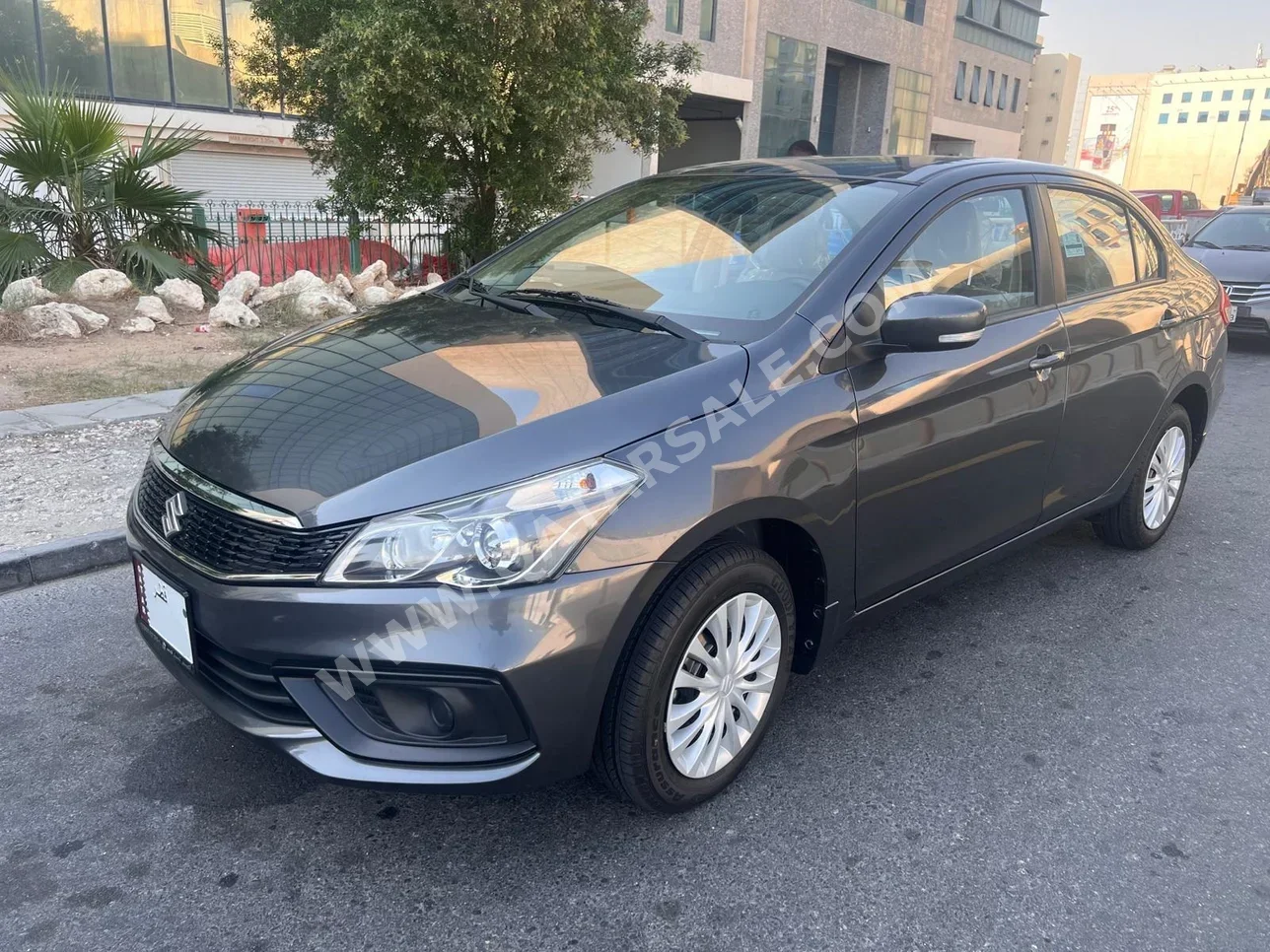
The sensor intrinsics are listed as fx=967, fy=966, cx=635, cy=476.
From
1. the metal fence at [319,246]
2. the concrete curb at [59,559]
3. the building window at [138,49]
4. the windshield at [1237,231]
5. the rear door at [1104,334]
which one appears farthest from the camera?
the building window at [138,49]

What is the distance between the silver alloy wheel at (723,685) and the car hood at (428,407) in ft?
1.84

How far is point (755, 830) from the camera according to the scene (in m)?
2.53

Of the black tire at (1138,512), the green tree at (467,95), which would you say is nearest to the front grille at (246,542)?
the black tire at (1138,512)

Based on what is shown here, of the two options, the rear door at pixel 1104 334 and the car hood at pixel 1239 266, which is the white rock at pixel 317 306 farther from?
the car hood at pixel 1239 266

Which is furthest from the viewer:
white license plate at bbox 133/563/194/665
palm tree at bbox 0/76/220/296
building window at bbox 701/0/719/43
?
building window at bbox 701/0/719/43

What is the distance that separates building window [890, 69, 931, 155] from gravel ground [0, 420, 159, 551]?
3950cm

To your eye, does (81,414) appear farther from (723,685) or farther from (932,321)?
(932,321)

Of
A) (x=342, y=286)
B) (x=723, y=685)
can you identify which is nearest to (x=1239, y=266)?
(x=342, y=286)

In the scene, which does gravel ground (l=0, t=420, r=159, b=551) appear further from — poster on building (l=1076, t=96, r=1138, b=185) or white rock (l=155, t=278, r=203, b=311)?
poster on building (l=1076, t=96, r=1138, b=185)

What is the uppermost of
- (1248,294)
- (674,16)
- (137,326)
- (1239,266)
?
(674,16)

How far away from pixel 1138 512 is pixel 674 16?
27.0 metres

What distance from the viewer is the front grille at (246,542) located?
82.3 inches

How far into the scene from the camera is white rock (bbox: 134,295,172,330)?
31.0 feet

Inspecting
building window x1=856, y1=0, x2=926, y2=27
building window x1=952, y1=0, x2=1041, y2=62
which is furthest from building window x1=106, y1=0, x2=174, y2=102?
building window x1=952, y1=0, x2=1041, y2=62
